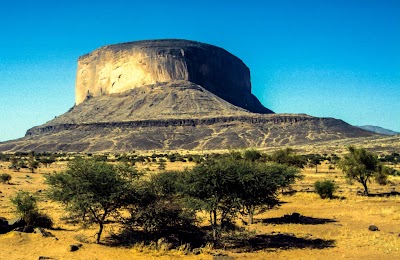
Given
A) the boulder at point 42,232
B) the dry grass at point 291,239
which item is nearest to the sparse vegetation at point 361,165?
the dry grass at point 291,239

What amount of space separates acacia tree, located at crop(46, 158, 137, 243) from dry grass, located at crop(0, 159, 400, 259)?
1952 millimetres

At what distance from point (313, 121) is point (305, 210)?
131270 millimetres

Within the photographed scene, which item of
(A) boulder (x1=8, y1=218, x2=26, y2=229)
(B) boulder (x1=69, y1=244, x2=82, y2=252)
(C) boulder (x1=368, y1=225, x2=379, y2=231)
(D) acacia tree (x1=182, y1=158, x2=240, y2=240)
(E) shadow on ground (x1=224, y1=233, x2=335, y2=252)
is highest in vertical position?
(D) acacia tree (x1=182, y1=158, x2=240, y2=240)

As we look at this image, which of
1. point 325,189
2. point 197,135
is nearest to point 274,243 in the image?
point 325,189

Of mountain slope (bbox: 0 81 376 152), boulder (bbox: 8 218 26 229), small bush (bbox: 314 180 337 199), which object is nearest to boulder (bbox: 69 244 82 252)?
boulder (bbox: 8 218 26 229)

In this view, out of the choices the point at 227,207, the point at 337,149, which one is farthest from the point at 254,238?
the point at 337,149

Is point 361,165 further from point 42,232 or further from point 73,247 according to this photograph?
point 42,232

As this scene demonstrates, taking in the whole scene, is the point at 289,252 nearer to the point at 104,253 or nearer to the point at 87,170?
the point at 104,253

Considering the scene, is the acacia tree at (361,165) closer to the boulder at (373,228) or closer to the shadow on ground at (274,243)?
the boulder at (373,228)

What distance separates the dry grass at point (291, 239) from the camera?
1880cm

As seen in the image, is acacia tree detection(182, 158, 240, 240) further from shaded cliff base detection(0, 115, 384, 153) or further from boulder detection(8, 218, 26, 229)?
shaded cliff base detection(0, 115, 384, 153)

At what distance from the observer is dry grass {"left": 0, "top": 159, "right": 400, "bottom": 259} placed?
61.7 feet

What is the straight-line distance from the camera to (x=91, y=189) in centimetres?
2048

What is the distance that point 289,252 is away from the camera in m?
19.8
